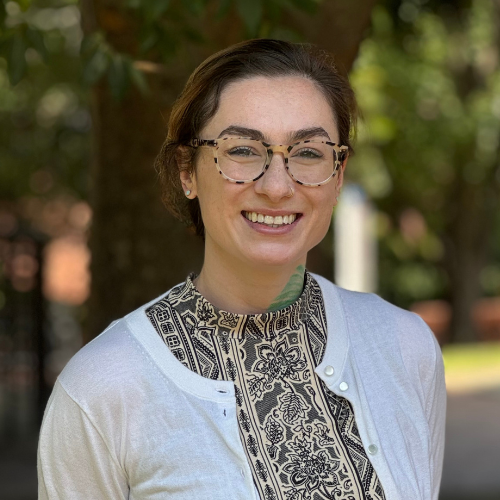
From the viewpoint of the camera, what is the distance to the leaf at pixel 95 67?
115 inches

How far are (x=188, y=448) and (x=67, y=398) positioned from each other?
0.28 m

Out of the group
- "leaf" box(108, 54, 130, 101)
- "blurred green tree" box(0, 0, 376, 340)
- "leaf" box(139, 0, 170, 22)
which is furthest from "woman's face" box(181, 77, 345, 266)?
"blurred green tree" box(0, 0, 376, 340)

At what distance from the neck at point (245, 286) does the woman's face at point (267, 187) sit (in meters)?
0.03

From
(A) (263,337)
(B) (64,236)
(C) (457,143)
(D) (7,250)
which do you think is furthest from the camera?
(B) (64,236)

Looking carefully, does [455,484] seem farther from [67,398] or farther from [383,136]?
[67,398]

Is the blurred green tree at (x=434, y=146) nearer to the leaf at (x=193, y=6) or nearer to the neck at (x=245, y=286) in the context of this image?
the leaf at (x=193, y=6)

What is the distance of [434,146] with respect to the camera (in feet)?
35.1

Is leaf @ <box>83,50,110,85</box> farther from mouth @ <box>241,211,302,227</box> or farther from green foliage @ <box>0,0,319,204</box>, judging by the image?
mouth @ <box>241,211,302,227</box>

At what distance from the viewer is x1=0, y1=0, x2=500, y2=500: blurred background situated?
11.4ft

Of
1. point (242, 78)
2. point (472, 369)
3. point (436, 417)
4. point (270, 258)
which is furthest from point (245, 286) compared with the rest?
point (472, 369)

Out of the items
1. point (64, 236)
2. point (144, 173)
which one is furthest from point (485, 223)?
point (144, 173)

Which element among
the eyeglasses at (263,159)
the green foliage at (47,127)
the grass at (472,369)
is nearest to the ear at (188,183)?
the eyeglasses at (263,159)

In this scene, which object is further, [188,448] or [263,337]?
[263,337]

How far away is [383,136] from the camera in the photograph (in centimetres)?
504
